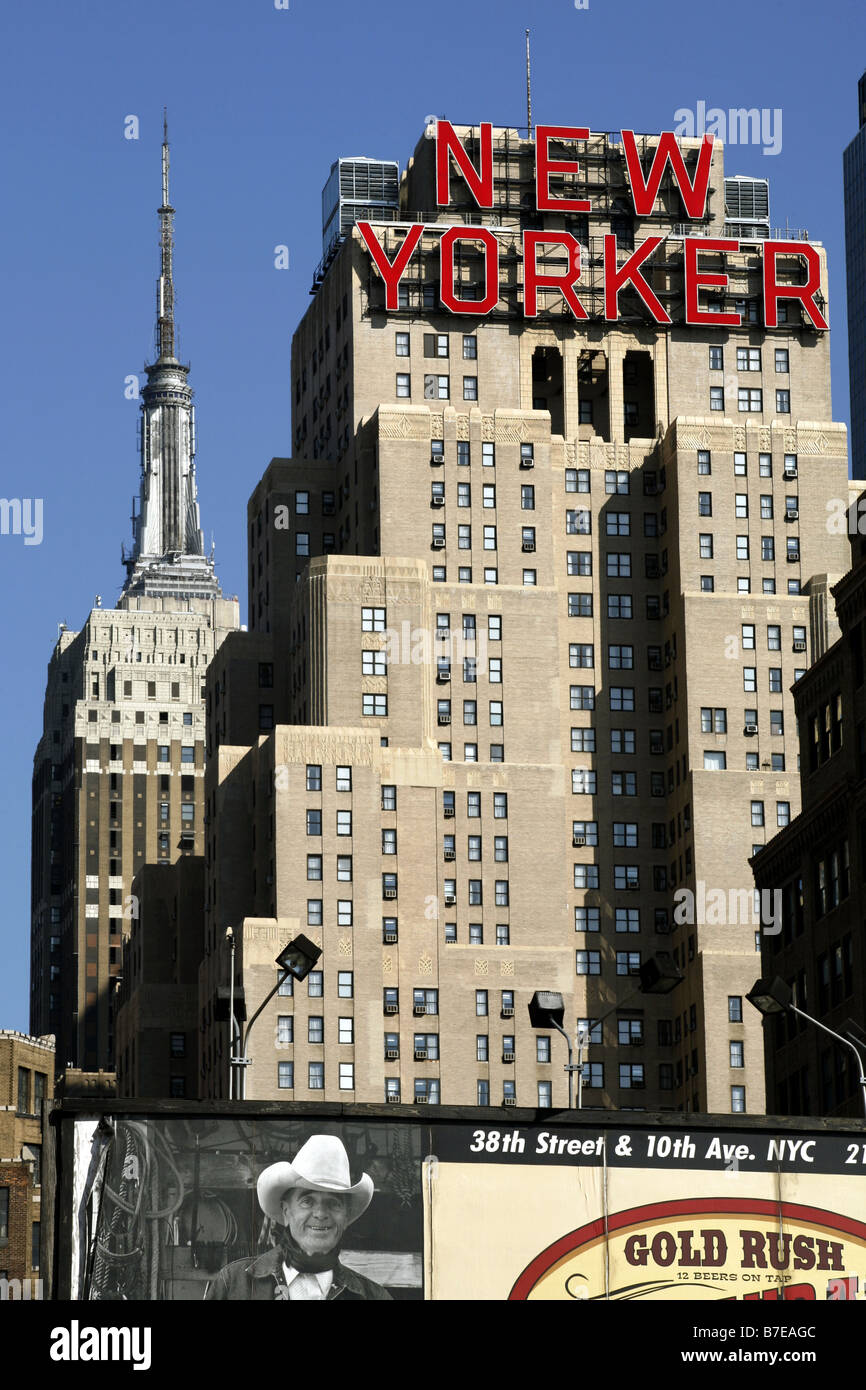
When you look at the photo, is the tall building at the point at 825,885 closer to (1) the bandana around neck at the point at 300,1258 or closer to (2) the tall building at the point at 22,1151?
(2) the tall building at the point at 22,1151

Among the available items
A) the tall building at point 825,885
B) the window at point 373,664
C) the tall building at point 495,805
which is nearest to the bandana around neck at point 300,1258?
the tall building at point 825,885

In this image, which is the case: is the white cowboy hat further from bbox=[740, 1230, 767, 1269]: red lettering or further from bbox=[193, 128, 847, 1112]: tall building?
bbox=[193, 128, 847, 1112]: tall building

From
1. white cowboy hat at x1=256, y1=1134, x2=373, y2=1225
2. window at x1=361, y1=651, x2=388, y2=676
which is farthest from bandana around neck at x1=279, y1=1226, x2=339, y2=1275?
window at x1=361, y1=651, x2=388, y2=676

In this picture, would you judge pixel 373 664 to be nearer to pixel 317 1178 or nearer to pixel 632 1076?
pixel 632 1076

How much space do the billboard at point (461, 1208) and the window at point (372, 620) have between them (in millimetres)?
138467

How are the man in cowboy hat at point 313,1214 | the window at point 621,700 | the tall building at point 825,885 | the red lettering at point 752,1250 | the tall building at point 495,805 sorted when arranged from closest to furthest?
the man in cowboy hat at point 313,1214 < the red lettering at point 752,1250 < the tall building at point 825,885 < the tall building at point 495,805 < the window at point 621,700

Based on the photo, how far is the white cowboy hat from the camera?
1949 inches

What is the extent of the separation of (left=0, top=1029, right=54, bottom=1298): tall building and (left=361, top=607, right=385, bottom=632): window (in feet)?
119

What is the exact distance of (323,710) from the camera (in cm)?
18812

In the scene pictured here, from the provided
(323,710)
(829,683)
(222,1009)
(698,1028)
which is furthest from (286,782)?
(222,1009)

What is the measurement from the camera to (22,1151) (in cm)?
16450

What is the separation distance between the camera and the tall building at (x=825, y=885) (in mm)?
121812

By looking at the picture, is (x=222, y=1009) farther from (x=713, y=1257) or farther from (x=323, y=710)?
(x=323, y=710)

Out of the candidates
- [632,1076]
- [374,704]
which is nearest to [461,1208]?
[374,704]
